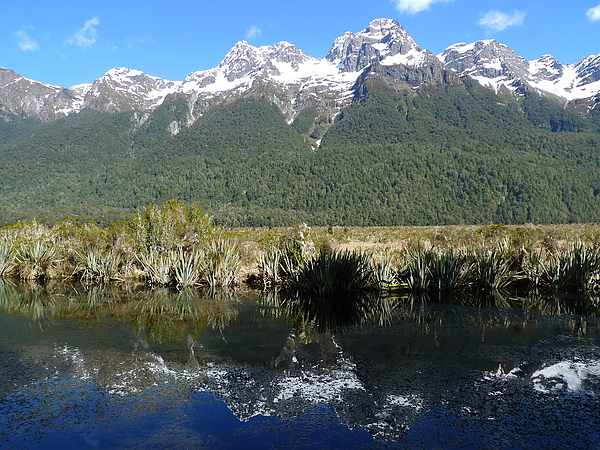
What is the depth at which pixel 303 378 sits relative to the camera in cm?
571

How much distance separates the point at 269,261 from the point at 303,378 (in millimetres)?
8633

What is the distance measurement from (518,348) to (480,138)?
164m

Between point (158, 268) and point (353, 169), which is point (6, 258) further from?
point (353, 169)

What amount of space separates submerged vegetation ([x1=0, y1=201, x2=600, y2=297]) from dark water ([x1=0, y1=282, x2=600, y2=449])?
253 centimetres

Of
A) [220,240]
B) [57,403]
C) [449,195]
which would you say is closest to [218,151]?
[449,195]

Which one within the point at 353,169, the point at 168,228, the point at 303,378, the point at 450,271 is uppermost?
the point at 353,169

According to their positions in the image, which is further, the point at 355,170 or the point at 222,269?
the point at 355,170

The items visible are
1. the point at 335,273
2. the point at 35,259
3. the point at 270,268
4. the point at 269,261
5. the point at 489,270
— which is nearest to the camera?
the point at 335,273

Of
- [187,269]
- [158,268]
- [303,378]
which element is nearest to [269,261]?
[187,269]

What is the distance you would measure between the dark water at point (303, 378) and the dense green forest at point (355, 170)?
93.4 meters

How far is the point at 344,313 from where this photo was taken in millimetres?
9852

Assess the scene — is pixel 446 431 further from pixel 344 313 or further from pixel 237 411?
pixel 344 313

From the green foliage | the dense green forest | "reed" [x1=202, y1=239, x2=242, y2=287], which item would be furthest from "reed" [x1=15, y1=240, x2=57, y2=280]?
the dense green forest

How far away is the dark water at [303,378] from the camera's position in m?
4.30
